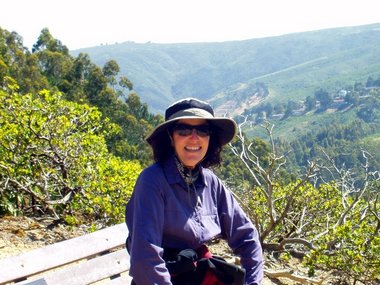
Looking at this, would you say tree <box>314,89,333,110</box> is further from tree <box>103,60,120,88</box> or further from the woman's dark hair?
the woman's dark hair

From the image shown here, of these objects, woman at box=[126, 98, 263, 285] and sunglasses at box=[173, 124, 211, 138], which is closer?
woman at box=[126, 98, 263, 285]

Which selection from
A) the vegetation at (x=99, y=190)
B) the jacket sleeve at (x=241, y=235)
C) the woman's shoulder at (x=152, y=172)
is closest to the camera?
the woman's shoulder at (x=152, y=172)

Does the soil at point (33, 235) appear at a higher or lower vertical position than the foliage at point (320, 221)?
higher

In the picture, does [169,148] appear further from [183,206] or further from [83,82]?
[83,82]

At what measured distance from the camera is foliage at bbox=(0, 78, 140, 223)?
612 centimetres

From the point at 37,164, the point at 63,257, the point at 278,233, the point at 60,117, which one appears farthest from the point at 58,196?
the point at 63,257

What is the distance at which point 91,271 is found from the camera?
336 cm

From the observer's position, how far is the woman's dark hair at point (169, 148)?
261 centimetres

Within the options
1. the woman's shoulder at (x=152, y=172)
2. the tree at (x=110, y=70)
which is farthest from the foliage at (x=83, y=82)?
the woman's shoulder at (x=152, y=172)

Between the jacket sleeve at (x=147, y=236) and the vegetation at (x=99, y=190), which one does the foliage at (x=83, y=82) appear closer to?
the vegetation at (x=99, y=190)

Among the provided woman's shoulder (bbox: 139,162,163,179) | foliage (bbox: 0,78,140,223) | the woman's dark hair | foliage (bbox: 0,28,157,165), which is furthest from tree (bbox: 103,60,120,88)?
woman's shoulder (bbox: 139,162,163,179)

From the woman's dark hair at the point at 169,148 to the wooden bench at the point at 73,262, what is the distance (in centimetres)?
94

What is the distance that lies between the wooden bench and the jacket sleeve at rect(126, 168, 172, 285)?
812mm

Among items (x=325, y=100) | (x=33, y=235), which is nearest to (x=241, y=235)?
(x=33, y=235)
